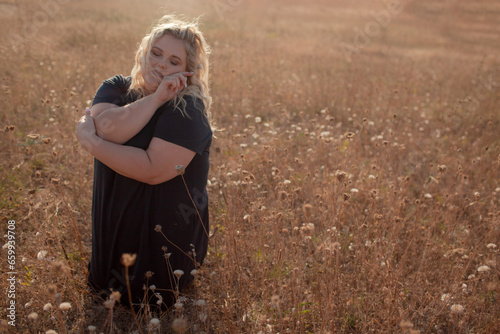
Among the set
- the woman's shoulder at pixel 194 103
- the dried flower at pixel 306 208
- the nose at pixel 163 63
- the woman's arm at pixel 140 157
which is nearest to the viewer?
the dried flower at pixel 306 208

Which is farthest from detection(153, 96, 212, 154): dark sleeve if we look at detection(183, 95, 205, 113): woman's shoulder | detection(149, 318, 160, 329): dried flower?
detection(149, 318, 160, 329): dried flower

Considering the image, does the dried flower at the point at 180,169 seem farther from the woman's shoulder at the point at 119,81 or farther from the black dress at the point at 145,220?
the woman's shoulder at the point at 119,81

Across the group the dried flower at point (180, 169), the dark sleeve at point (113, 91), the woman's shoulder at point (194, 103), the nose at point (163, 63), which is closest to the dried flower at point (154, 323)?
the dried flower at point (180, 169)

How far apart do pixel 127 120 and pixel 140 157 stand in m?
0.23

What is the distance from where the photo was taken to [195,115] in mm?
2018

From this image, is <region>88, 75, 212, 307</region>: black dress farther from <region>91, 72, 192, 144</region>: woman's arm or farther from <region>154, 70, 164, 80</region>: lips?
<region>154, 70, 164, 80</region>: lips

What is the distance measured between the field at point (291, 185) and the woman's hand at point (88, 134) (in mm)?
369

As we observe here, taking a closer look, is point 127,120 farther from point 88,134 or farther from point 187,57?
point 187,57

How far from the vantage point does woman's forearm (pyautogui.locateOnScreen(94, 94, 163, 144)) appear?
77.9 inches

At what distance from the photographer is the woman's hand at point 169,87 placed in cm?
194

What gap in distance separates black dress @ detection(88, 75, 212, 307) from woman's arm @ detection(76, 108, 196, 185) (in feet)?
0.39

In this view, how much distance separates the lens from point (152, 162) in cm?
193

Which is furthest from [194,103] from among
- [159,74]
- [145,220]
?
[145,220]

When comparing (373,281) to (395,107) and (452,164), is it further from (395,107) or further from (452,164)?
(395,107)
